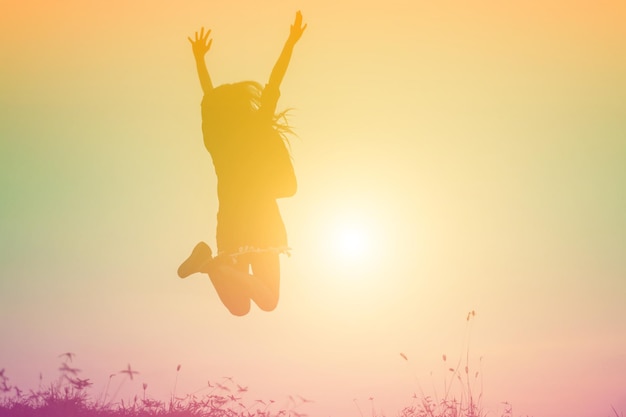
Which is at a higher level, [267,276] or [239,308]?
[267,276]

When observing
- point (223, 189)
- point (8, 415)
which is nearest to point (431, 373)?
Result: point (223, 189)

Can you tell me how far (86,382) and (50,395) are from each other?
839 mm

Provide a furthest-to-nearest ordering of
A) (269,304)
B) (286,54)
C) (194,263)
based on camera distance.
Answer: (194,263) → (269,304) → (286,54)

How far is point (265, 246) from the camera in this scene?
8.91 metres

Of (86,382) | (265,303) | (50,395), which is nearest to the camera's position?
(86,382)

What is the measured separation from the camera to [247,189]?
8.95m

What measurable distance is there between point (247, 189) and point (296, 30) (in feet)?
7.00

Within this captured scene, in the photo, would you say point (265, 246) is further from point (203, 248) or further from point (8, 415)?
point (8, 415)

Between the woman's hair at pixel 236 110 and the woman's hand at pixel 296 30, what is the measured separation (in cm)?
92

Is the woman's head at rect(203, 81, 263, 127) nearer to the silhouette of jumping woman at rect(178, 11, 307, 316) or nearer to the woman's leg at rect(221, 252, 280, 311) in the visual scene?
the silhouette of jumping woman at rect(178, 11, 307, 316)

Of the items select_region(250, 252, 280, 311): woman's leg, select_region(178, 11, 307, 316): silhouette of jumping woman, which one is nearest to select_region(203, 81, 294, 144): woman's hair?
select_region(178, 11, 307, 316): silhouette of jumping woman

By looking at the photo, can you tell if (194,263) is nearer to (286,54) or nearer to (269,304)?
(269,304)

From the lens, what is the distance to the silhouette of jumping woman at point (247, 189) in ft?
29.0

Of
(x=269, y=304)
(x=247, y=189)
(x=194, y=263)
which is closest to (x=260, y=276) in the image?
(x=269, y=304)
